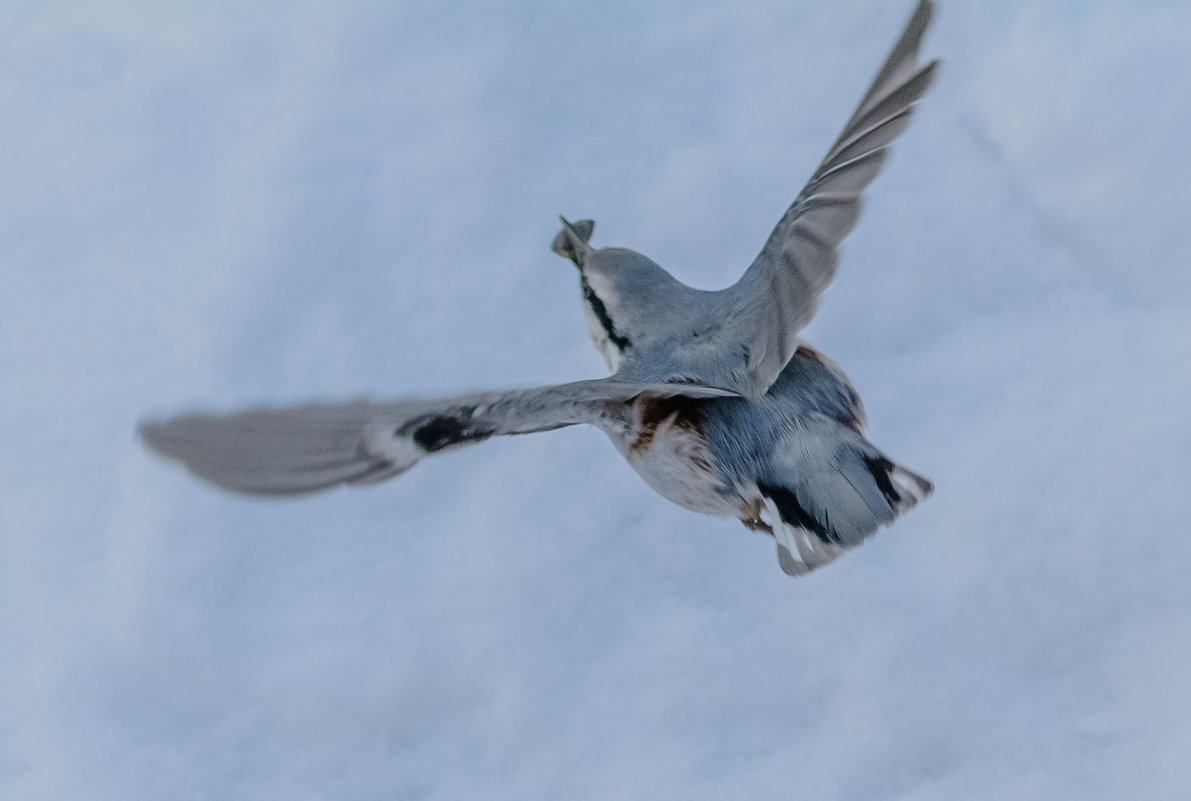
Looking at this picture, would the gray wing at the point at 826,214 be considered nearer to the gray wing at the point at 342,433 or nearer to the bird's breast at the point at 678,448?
the bird's breast at the point at 678,448

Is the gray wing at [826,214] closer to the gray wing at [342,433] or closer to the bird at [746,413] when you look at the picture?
the bird at [746,413]

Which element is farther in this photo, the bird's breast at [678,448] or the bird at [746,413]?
the bird's breast at [678,448]

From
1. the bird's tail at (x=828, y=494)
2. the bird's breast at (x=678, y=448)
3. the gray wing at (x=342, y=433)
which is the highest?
the bird's breast at (x=678, y=448)

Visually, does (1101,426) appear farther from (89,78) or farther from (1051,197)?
(89,78)

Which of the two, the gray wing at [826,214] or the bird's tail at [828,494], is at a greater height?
the gray wing at [826,214]

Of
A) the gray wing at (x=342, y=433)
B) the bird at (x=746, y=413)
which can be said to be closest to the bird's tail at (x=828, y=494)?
the bird at (x=746, y=413)

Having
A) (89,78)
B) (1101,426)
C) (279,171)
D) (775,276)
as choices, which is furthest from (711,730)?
(89,78)

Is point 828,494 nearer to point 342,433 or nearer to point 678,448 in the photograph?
point 678,448
